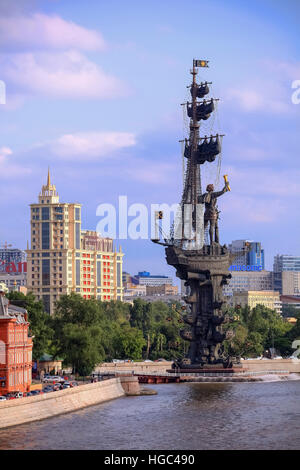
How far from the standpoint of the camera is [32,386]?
120875mm

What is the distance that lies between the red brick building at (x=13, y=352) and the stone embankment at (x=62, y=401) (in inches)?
257

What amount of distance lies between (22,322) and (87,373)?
34.9 m

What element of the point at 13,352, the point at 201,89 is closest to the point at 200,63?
the point at 201,89

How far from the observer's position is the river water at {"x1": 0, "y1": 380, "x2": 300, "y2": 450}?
281ft

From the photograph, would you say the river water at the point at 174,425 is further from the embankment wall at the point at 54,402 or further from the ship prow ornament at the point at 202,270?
the ship prow ornament at the point at 202,270

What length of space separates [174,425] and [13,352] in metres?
23.0

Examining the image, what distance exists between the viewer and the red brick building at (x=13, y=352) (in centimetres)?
11075

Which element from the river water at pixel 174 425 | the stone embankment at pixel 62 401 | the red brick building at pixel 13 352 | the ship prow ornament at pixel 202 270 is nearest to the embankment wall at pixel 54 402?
the stone embankment at pixel 62 401

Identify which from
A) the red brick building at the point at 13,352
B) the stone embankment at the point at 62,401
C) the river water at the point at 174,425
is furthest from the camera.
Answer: the red brick building at the point at 13,352

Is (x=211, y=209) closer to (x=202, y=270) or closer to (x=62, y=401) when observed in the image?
(x=202, y=270)
